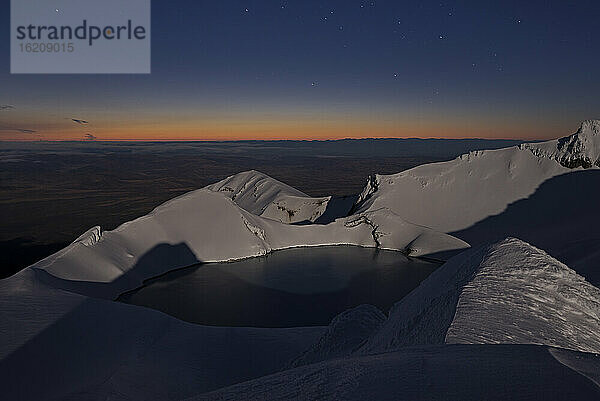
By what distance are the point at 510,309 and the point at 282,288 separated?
15633 millimetres

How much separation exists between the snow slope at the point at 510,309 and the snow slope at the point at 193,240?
572 inches

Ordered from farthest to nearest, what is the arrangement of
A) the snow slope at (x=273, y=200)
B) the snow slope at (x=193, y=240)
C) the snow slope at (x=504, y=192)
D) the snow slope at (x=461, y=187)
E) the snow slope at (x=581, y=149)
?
the snow slope at (x=273, y=200), the snow slope at (x=461, y=187), the snow slope at (x=581, y=149), the snow slope at (x=504, y=192), the snow slope at (x=193, y=240)

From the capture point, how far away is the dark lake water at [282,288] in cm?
1582

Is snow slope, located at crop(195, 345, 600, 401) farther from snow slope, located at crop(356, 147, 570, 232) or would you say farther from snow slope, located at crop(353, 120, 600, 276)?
snow slope, located at crop(356, 147, 570, 232)

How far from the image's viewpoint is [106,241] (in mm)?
20328

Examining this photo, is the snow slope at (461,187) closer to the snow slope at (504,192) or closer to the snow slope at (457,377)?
the snow slope at (504,192)

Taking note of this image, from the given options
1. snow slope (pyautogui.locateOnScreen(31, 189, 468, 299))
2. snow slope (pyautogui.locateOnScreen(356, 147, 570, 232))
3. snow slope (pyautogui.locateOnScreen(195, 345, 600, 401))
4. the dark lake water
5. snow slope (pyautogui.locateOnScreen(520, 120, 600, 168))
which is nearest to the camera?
snow slope (pyautogui.locateOnScreen(195, 345, 600, 401))

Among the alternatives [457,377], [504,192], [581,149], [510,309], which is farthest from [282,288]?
[581,149]

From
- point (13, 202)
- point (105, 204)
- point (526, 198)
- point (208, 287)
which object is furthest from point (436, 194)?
point (13, 202)

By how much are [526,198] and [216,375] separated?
28075 millimetres

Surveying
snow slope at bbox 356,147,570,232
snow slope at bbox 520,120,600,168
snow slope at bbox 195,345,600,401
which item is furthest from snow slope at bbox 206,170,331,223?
snow slope at bbox 195,345,600,401

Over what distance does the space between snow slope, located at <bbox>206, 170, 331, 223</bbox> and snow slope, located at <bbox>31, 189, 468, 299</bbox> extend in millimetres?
6586

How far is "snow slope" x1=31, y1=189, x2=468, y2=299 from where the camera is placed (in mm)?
17453

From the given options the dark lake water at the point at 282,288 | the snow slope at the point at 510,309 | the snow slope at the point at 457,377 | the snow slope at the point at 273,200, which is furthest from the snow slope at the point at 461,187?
the snow slope at the point at 457,377
